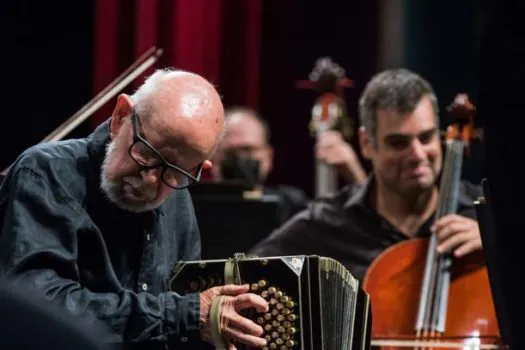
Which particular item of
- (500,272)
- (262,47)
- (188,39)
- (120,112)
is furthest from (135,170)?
(262,47)

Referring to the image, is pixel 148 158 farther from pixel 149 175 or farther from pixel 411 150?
pixel 411 150

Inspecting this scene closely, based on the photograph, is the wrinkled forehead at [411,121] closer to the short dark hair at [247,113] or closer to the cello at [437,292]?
the cello at [437,292]

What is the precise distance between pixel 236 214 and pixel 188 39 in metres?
1.18

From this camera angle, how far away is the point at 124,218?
6.54 ft

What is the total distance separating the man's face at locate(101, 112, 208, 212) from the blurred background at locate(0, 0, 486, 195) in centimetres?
148

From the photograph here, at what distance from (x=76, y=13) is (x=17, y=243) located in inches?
A: 72.6

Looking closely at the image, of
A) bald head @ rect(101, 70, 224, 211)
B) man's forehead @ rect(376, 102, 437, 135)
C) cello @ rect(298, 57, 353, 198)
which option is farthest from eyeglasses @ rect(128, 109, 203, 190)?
cello @ rect(298, 57, 353, 198)

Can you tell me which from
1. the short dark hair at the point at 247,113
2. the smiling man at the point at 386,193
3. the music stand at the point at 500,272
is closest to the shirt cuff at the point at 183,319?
the music stand at the point at 500,272

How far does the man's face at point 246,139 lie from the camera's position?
438 cm

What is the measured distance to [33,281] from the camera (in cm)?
180

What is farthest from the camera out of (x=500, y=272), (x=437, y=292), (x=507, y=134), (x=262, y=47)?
(x=262, y=47)

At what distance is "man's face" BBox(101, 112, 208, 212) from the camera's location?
1.91 metres

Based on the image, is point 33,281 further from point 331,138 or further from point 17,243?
point 331,138

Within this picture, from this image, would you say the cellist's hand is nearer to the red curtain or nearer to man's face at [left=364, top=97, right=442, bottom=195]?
man's face at [left=364, top=97, right=442, bottom=195]
